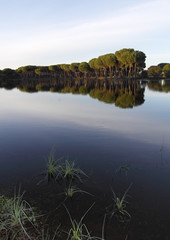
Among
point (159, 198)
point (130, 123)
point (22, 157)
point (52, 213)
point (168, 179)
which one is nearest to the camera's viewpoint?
point (52, 213)

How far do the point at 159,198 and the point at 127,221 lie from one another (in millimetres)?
2046

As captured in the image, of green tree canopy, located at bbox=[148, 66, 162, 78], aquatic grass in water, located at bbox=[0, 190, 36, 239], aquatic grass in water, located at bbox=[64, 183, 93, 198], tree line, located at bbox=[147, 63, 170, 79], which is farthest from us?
green tree canopy, located at bbox=[148, 66, 162, 78]

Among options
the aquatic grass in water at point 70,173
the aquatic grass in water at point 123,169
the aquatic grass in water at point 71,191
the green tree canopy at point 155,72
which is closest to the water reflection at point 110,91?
the aquatic grass in water at point 123,169

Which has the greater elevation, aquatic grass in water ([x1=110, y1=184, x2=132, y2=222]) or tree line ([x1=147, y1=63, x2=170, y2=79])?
tree line ([x1=147, y1=63, x2=170, y2=79])

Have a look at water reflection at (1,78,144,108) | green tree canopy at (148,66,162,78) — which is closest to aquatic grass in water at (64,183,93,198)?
water reflection at (1,78,144,108)

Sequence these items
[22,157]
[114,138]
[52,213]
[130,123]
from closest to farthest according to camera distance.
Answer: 1. [52,213]
2. [22,157]
3. [114,138]
4. [130,123]

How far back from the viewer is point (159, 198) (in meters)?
7.44

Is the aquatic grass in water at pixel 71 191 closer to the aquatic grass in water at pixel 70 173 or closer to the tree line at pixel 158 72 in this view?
the aquatic grass in water at pixel 70 173

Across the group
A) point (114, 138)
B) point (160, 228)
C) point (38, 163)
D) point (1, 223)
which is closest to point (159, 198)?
point (160, 228)

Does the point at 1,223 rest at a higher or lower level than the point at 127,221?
higher

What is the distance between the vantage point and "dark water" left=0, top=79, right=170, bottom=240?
640cm

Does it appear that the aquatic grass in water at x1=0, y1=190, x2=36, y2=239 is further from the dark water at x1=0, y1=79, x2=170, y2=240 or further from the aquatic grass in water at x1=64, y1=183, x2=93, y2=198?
the aquatic grass in water at x1=64, y1=183, x2=93, y2=198

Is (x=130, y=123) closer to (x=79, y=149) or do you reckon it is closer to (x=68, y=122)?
(x=68, y=122)

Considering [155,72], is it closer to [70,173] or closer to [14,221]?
[70,173]
